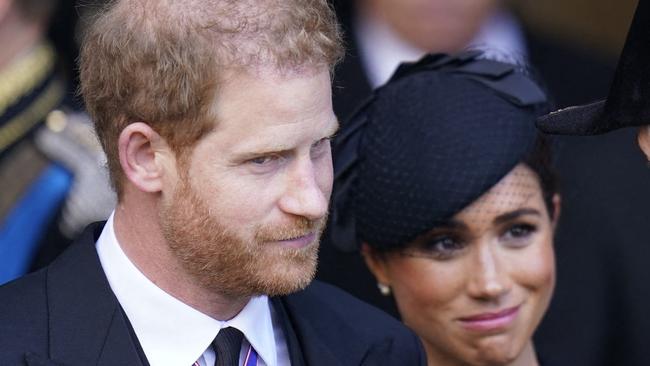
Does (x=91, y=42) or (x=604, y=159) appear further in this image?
(x=604, y=159)

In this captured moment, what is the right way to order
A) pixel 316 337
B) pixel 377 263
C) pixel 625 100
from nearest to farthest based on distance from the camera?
1. pixel 625 100
2. pixel 316 337
3. pixel 377 263

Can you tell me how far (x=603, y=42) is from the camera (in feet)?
15.3

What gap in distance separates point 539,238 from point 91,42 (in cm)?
132

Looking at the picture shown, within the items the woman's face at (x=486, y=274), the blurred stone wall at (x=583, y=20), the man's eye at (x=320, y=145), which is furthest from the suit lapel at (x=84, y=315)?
the blurred stone wall at (x=583, y=20)

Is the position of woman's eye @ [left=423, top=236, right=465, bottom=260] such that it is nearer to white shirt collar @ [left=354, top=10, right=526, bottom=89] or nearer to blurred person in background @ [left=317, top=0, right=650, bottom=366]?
blurred person in background @ [left=317, top=0, right=650, bottom=366]

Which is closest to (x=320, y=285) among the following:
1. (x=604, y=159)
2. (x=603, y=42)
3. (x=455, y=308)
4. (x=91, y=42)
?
(x=455, y=308)

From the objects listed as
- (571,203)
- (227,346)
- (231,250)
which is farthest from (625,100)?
(571,203)

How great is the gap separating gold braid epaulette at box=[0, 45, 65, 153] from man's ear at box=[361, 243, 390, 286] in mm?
966

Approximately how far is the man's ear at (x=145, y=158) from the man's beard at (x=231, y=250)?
5 cm

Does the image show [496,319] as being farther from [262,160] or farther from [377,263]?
[262,160]

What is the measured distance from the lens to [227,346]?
2.72 metres

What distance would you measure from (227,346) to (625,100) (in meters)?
0.88

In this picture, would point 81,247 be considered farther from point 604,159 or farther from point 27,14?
point 604,159

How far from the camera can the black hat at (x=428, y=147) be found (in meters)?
3.39
